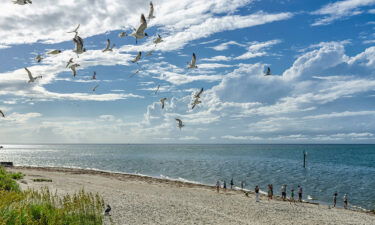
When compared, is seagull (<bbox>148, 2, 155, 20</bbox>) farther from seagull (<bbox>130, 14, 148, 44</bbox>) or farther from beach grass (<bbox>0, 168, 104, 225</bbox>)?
beach grass (<bbox>0, 168, 104, 225</bbox>)

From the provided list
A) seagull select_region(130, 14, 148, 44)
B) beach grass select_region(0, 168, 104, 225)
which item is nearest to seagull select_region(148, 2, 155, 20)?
seagull select_region(130, 14, 148, 44)

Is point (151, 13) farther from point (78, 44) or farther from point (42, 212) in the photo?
point (42, 212)

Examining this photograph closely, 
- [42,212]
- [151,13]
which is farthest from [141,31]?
[42,212]

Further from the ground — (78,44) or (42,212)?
(78,44)

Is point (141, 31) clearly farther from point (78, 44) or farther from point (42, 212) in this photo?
point (42, 212)

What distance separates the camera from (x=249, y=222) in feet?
74.4

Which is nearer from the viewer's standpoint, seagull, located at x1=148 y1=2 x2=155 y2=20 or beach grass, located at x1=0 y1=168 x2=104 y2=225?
beach grass, located at x1=0 y1=168 x2=104 y2=225

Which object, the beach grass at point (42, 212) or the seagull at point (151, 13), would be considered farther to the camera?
the seagull at point (151, 13)

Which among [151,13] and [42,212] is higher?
[151,13]

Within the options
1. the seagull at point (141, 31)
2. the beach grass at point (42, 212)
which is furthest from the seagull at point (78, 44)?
the beach grass at point (42, 212)

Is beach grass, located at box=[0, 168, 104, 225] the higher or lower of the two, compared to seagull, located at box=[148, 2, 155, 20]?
lower

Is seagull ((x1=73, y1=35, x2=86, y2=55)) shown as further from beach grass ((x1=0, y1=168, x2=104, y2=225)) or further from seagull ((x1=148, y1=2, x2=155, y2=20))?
beach grass ((x1=0, y1=168, x2=104, y2=225))

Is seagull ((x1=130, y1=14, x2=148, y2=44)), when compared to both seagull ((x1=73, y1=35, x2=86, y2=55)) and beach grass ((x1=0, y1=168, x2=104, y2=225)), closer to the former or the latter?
seagull ((x1=73, y1=35, x2=86, y2=55))

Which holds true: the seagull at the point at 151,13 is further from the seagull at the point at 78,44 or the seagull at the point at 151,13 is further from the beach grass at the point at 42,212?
the beach grass at the point at 42,212
